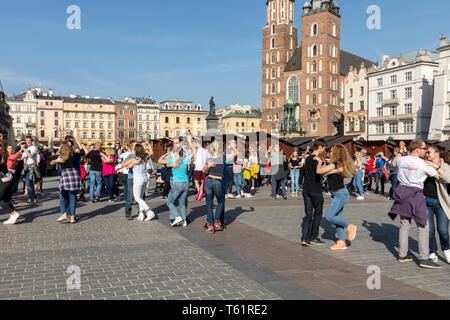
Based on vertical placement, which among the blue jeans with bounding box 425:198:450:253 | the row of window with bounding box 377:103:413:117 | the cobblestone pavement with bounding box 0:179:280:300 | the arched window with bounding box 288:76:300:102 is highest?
the arched window with bounding box 288:76:300:102

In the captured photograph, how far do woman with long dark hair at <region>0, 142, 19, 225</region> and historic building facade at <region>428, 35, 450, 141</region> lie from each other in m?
45.1

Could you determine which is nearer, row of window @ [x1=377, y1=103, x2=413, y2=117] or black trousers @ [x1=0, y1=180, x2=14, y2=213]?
black trousers @ [x1=0, y1=180, x2=14, y2=213]

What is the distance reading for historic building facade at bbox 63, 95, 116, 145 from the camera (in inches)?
3706

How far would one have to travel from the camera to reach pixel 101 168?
41.9 ft

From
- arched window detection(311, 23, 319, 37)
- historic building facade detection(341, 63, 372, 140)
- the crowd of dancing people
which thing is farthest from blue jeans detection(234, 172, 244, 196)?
arched window detection(311, 23, 319, 37)

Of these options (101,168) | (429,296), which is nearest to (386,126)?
(101,168)

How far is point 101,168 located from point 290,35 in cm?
7993

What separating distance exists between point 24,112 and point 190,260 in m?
98.6

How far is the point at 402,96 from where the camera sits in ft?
176

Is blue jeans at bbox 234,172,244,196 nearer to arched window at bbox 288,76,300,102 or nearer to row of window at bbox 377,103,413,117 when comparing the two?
row of window at bbox 377,103,413,117

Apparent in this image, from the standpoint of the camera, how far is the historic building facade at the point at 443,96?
4378 centimetres

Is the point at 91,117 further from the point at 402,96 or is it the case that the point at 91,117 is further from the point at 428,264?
the point at 428,264

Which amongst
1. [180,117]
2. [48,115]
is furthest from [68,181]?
[180,117]

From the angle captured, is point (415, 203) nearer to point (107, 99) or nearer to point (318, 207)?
point (318, 207)
